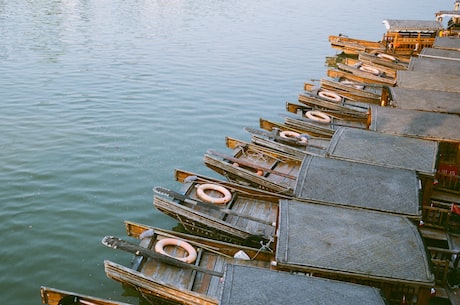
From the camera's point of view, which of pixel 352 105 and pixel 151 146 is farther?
pixel 352 105

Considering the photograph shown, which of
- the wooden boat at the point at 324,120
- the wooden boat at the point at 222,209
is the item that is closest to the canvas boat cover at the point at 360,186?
the wooden boat at the point at 222,209

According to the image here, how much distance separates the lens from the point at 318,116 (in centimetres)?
2150

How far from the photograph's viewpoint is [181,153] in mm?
19969

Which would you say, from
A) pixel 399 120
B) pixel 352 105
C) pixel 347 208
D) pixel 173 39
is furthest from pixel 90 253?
pixel 173 39

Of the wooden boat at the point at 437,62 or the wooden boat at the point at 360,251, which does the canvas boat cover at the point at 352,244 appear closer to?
the wooden boat at the point at 360,251

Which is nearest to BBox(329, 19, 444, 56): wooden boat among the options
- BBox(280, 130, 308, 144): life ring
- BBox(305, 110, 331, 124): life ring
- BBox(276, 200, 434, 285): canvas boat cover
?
BBox(305, 110, 331, 124): life ring

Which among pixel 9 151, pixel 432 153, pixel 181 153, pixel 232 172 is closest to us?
pixel 432 153

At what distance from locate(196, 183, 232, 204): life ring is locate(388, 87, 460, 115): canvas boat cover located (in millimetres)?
8130

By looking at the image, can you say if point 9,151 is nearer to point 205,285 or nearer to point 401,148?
point 205,285

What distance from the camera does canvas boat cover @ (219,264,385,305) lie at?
6.87m

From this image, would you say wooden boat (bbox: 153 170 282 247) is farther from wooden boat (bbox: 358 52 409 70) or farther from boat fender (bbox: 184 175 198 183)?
wooden boat (bbox: 358 52 409 70)

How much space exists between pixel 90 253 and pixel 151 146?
7855 millimetres

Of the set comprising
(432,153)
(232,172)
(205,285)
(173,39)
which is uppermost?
(173,39)

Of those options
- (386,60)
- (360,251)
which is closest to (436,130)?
(360,251)
